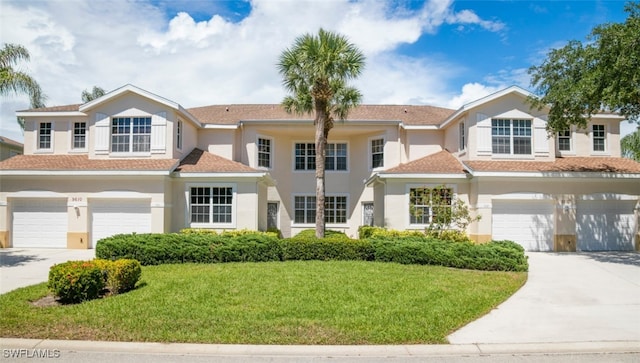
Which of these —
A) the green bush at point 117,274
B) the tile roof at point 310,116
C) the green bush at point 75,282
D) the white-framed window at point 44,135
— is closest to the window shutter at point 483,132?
the tile roof at point 310,116

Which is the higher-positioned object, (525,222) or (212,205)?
(212,205)

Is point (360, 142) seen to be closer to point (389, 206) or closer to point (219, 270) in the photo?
point (389, 206)

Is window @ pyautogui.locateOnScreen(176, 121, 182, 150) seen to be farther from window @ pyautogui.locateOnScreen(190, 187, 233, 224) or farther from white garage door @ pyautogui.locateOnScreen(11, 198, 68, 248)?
white garage door @ pyautogui.locateOnScreen(11, 198, 68, 248)

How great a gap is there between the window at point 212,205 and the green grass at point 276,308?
708 cm

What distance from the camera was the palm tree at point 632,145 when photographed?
35.6 metres

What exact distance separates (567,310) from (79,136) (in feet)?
71.5

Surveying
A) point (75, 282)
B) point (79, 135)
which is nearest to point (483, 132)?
point (75, 282)

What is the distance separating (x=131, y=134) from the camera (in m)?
20.6

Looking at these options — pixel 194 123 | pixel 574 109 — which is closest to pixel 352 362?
pixel 574 109

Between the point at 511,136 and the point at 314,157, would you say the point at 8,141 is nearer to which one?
the point at 314,157

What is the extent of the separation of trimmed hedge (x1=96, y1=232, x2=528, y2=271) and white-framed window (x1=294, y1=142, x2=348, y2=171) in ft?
33.9

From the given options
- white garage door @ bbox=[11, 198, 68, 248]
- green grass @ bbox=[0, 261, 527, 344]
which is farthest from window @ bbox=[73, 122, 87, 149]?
green grass @ bbox=[0, 261, 527, 344]

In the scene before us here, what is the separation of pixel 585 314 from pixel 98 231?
1840cm

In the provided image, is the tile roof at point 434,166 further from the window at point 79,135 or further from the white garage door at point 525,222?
the window at point 79,135
